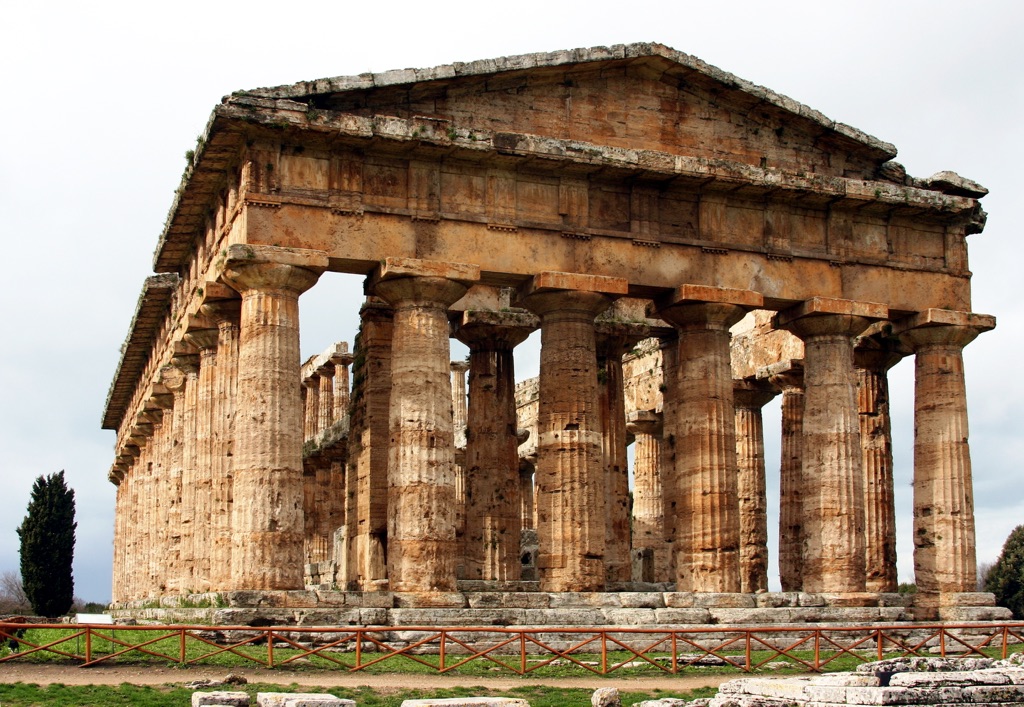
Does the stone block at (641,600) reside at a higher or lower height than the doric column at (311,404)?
lower

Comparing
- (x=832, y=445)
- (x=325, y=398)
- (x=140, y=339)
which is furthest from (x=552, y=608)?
(x=325, y=398)

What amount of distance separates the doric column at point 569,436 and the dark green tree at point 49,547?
37.9m

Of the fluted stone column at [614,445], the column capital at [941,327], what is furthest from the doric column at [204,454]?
the column capital at [941,327]

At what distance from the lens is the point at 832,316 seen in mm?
32469

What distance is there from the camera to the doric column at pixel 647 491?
4222 cm

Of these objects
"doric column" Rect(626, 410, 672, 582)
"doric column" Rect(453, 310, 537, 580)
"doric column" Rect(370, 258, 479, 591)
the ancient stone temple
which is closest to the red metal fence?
the ancient stone temple

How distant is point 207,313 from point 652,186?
31.3ft

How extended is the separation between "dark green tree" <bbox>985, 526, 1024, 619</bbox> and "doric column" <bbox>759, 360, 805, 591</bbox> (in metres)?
19.1

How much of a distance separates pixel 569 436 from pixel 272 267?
22.2ft

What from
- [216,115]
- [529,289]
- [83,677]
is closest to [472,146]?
[529,289]

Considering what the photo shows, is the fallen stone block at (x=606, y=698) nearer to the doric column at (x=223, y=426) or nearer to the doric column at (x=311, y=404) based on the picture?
the doric column at (x=223, y=426)

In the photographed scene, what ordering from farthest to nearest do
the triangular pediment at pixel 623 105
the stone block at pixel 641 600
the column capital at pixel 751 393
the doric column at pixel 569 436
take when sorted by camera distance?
the column capital at pixel 751 393, the doric column at pixel 569 436, the triangular pediment at pixel 623 105, the stone block at pixel 641 600

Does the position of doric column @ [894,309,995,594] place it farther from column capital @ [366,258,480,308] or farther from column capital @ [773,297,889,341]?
column capital @ [366,258,480,308]

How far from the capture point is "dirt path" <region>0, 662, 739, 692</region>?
21.9 m
